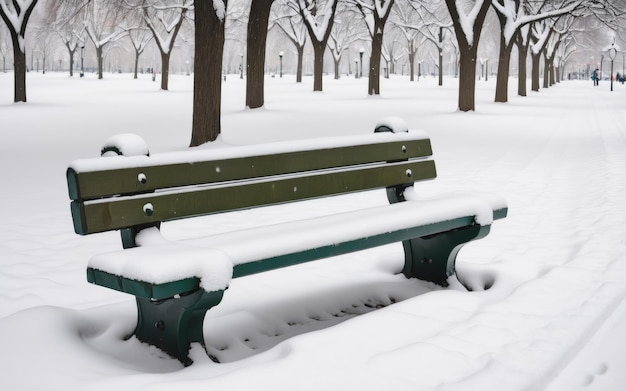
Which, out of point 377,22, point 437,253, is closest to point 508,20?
point 377,22

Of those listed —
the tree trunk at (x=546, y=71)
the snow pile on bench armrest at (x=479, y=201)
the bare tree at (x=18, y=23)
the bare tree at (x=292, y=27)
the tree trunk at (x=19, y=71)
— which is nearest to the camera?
the snow pile on bench armrest at (x=479, y=201)

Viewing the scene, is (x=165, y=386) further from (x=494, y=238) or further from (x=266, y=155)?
(x=494, y=238)

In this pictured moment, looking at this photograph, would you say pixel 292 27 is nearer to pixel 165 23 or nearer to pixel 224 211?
pixel 165 23

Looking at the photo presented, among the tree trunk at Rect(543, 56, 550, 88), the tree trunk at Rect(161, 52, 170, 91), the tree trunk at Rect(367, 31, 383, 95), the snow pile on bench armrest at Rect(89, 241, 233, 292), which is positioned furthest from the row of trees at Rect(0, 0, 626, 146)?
the snow pile on bench armrest at Rect(89, 241, 233, 292)

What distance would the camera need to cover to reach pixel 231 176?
3717mm

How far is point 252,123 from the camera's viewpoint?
57.8 ft

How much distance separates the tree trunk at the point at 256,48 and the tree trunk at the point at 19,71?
26.3 ft

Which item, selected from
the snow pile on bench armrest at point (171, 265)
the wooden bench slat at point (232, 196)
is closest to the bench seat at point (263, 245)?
the snow pile on bench armrest at point (171, 265)

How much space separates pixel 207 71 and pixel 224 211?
Answer: 28.1 ft

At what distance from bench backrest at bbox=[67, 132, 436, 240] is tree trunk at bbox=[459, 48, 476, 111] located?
56.5ft

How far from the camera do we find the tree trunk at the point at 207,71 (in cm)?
1166

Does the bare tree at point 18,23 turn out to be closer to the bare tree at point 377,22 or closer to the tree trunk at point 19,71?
the tree trunk at point 19,71

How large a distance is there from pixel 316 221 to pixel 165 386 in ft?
4.23

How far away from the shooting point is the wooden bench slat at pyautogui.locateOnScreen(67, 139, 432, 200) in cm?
322
